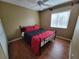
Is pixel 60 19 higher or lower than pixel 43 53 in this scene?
higher

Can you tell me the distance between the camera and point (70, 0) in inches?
102

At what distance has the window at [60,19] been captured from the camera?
3.25 m

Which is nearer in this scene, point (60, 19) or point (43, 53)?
point (43, 53)

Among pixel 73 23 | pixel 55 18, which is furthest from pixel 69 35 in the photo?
pixel 55 18

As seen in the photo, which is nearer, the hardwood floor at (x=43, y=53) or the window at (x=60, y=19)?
the hardwood floor at (x=43, y=53)

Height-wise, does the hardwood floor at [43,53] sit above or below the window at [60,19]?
below

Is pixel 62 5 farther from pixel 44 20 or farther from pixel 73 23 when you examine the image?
pixel 44 20

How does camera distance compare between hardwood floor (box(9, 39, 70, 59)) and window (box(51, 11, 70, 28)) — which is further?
window (box(51, 11, 70, 28))

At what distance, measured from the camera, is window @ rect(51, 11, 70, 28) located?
10.7 ft

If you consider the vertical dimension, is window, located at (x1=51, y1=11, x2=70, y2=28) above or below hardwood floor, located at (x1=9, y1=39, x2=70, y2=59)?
above

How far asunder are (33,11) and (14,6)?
1.66m

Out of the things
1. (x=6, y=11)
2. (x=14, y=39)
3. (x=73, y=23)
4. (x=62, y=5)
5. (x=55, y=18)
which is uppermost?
(x=62, y=5)

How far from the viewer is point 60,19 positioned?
3.65m

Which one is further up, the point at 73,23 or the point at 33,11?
the point at 33,11
